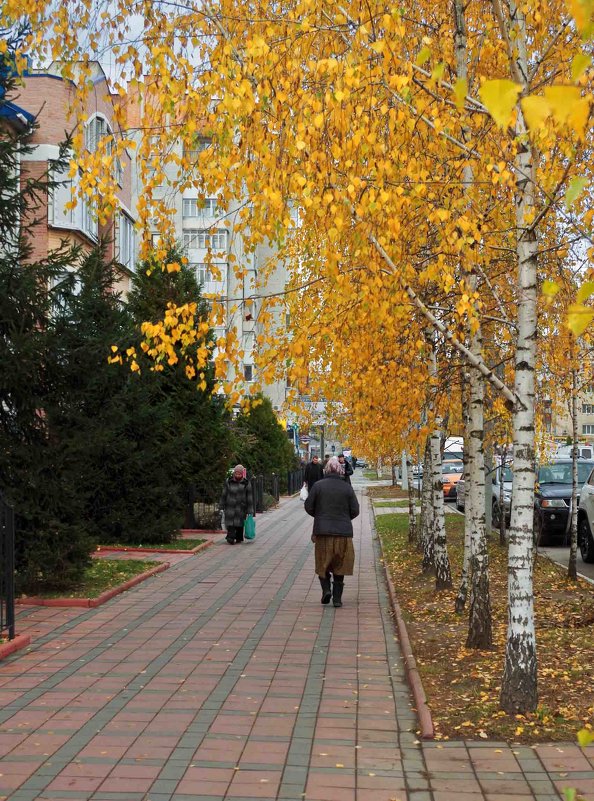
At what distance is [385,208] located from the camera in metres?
7.46

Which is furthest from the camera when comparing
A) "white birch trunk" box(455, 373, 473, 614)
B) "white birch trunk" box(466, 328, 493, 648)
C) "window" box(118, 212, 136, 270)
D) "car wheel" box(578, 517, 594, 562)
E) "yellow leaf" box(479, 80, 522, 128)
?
"window" box(118, 212, 136, 270)

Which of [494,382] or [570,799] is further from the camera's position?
[494,382]

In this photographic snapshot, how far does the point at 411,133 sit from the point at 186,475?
17.7 metres

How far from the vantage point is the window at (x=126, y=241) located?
30.8 m

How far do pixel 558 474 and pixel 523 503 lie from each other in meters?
17.1

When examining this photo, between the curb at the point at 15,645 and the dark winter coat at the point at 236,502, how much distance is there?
12166 mm

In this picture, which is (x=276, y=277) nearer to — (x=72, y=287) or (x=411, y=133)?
(x=72, y=287)

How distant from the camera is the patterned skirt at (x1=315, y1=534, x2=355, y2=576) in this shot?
12.8m

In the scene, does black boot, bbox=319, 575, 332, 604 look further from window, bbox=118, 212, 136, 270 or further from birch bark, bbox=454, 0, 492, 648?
Answer: window, bbox=118, 212, 136, 270

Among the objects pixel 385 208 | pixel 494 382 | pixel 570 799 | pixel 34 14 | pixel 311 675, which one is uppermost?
pixel 34 14

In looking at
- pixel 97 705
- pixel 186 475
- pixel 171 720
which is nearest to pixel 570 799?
pixel 171 720

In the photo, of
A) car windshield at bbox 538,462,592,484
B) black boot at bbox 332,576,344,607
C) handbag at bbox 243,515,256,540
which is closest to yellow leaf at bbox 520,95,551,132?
black boot at bbox 332,576,344,607

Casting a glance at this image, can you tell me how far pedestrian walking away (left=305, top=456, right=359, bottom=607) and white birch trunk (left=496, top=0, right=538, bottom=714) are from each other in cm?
549

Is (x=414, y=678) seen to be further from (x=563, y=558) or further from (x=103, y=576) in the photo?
(x=563, y=558)
